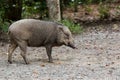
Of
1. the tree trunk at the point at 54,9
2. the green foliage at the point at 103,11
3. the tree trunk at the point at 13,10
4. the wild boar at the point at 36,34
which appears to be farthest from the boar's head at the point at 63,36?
the green foliage at the point at 103,11

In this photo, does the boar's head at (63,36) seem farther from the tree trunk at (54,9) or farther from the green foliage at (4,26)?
the tree trunk at (54,9)

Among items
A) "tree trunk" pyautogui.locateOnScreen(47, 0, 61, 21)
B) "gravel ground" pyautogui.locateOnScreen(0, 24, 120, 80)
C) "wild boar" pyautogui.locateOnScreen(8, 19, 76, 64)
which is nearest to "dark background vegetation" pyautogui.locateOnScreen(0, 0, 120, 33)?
"tree trunk" pyautogui.locateOnScreen(47, 0, 61, 21)

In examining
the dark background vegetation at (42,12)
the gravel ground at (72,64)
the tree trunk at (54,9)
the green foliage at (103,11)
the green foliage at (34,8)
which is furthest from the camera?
the green foliage at (103,11)

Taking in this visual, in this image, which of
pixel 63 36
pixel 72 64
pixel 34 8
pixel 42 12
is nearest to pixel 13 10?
pixel 34 8

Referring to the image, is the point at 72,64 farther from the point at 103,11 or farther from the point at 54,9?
the point at 103,11

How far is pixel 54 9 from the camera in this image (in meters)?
16.0

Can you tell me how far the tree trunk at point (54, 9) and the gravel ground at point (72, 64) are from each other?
1857 mm

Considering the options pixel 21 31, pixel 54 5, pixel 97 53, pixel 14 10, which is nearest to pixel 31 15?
pixel 14 10

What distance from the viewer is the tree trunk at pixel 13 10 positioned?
671 inches

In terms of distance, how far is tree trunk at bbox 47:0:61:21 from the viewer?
15.8 metres

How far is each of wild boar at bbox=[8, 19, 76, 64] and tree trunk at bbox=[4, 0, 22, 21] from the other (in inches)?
248

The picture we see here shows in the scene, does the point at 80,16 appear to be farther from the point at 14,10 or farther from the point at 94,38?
the point at 94,38

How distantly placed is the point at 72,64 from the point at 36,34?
1.16 metres

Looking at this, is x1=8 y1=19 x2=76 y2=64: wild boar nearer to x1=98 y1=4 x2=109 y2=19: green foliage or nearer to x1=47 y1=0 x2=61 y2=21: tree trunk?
x1=47 y1=0 x2=61 y2=21: tree trunk
